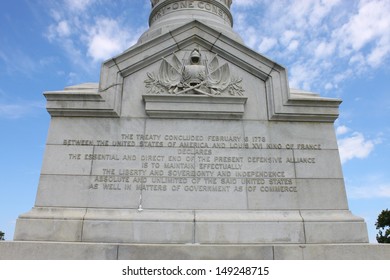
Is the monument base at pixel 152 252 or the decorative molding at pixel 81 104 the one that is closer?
the monument base at pixel 152 252

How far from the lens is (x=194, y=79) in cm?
851

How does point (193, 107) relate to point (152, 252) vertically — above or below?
above

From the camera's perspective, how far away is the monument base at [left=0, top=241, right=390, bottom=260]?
6258mm

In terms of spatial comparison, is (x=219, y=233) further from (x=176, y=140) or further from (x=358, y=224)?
(x=358, y=224)

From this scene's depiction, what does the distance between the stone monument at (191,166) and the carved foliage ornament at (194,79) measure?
3cm

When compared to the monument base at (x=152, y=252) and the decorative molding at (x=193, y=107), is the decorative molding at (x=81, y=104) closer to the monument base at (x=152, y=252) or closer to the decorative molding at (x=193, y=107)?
the decorative molding at (x=193, y=107)

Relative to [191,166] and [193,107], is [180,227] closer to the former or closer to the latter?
[191,166]

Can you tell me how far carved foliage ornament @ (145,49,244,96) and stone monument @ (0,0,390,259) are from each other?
3 cm

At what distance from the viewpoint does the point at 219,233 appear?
273 inches

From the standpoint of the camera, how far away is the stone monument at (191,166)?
686 centimetres

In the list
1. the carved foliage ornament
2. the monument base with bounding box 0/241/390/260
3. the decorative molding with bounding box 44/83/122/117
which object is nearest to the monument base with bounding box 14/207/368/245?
the monument base with bounding box 0/241/390/260

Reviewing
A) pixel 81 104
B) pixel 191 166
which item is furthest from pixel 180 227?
pixel 81 104

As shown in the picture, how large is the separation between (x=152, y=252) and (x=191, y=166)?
2279mm

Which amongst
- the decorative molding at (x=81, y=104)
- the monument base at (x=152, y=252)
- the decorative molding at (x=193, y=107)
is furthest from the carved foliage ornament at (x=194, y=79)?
the monument base at (x=152, y=252)
